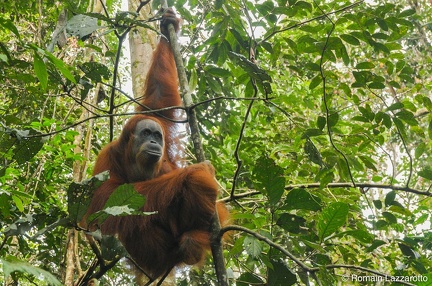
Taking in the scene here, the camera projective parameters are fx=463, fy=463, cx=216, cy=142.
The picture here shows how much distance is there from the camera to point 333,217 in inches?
77.9

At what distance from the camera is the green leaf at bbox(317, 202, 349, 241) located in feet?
6.41

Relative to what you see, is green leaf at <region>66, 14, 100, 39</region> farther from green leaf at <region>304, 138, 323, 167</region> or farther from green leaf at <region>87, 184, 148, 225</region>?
green leaf at <region>304, 138, 323, 167</region>

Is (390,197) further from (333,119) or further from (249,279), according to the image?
(249,279)

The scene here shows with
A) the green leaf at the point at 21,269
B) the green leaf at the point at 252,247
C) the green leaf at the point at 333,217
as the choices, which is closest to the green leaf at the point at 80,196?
the green leaf at the point at 21,269

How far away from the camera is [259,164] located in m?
2.14

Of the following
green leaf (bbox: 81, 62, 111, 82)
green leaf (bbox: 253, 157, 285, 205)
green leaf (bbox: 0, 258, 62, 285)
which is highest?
green leaf (bbox: 81, 62, 111, 82)

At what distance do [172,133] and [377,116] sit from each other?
196 cm

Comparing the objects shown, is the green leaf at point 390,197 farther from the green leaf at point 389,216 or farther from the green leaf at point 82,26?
the green leaf at point 82,26

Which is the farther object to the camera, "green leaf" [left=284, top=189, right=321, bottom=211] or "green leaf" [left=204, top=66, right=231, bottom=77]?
"green leaf" [left=204, top=66, right=231, bottom=77]

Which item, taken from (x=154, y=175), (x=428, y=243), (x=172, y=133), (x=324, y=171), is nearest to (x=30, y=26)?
(x=172, y=133)

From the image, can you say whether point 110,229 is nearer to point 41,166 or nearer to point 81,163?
point 81,163

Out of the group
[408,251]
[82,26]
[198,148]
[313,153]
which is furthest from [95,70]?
[408,251]

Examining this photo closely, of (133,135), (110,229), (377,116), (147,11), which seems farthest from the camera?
(147,11)

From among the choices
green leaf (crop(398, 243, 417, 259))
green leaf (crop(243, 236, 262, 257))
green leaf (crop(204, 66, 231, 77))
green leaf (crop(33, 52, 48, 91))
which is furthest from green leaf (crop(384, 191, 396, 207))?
green leaf (crop(33, 52, 48, 91))
